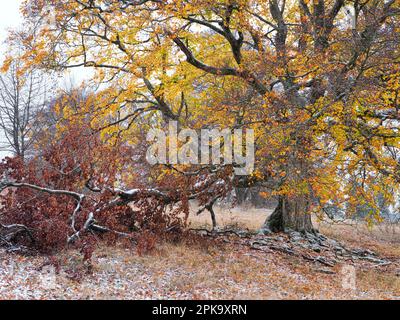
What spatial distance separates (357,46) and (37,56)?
336 inches

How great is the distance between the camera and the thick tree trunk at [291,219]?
1371cm

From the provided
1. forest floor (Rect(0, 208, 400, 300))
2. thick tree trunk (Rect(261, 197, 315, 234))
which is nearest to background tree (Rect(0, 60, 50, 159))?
thick tree trunk (Rect(261, 197, 315, 234))

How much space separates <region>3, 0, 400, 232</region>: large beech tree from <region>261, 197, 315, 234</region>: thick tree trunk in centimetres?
4

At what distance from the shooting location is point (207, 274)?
7.86 m

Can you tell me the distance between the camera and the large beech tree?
31.1 ft

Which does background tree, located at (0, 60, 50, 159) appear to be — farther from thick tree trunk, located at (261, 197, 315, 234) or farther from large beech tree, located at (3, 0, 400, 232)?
thick tree trunk, located at (261, 197, 315, 234)

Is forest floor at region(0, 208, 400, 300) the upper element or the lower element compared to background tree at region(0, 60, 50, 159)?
lower

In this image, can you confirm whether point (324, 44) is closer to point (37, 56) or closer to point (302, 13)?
point (302, 13)

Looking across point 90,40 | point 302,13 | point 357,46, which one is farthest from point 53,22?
point 357,46

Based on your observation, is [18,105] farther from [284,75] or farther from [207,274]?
[207,274]

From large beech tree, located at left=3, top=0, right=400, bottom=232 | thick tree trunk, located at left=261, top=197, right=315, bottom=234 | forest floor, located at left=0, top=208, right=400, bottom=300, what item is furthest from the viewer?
thick tree trunk, located at left=261, top=197, right=315, bottom=234

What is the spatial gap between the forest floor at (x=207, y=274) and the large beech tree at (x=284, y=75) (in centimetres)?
158

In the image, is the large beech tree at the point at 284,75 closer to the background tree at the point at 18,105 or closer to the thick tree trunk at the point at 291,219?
the thick tree trunk at the point at 291,219

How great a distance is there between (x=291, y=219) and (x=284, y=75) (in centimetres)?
546
